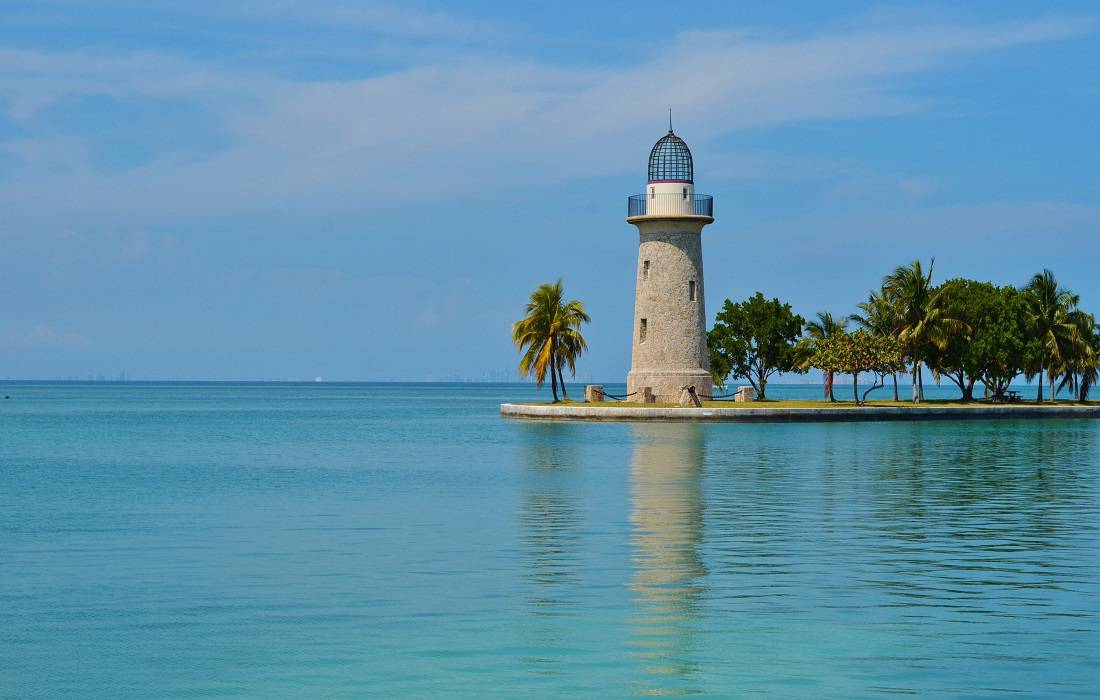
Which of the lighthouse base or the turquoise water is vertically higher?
the lighthouse base

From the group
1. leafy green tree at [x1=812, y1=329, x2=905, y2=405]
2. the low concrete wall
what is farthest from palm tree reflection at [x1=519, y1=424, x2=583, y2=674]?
leafy green tree at [x1=812, y1=329, x2=905, y2=405]

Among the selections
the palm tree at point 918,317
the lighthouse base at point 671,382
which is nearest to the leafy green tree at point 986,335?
the palm tree at point 918,317

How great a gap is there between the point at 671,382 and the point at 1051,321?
27.4 metres

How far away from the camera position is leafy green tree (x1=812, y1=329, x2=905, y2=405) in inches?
2805

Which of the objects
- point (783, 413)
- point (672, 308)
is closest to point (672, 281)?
point (672, 308)

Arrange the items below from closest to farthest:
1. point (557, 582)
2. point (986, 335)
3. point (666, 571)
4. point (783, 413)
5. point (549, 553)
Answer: point (557, 582) < point (666, 571) < point (549, 553) < point (783, 413) < point (986, 335)

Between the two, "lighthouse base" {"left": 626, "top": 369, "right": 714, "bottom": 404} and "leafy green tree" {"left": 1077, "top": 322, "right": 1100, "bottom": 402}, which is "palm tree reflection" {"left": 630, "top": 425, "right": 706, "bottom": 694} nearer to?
"lighthouse base" {"left": 626, "top": 369, "right": 714, "bottom": 404}

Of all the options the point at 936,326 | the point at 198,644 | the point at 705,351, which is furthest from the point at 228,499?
the point at 936,326

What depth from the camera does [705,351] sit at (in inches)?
2675

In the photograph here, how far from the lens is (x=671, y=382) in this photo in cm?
6675

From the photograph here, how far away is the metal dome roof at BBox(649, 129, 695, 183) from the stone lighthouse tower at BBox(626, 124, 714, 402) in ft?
0.16

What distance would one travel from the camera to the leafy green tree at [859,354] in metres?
71.2

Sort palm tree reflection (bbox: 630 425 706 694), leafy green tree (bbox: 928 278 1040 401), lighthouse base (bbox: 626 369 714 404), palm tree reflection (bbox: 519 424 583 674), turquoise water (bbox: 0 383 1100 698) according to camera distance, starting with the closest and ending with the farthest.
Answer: turquoise water (bbox: 0 383 1100 698) → palm tree reflection (bbox: 630 425 706 694) → palm tree reflection (bbox: 519 424 583 674) → lighthouse base (bbox: 626 369 714 404) → leafy green tree (bbox: 928 278 1040 401)

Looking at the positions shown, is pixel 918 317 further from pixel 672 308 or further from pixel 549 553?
pixel 549 553
